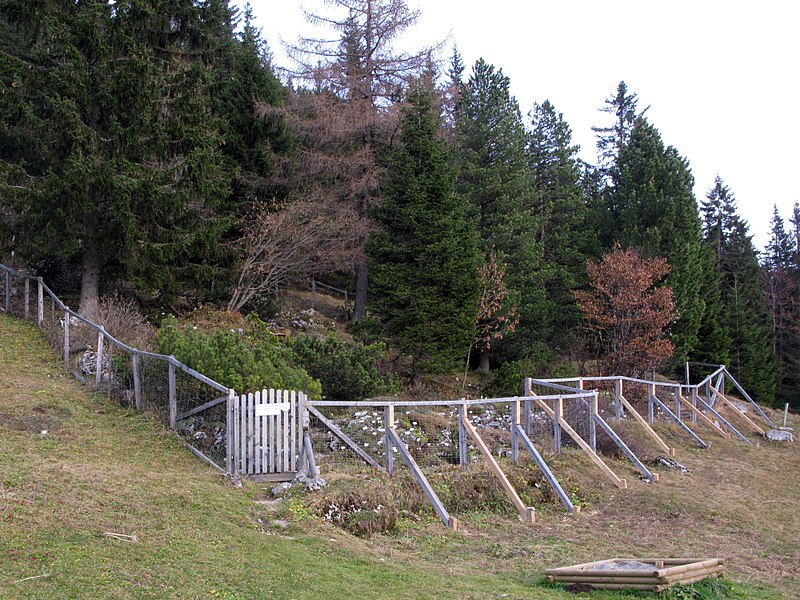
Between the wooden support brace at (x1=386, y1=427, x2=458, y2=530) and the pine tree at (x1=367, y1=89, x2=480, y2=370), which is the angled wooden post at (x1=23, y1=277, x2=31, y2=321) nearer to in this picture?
the pine tree at (x1=367, y1=89, x2=480, y2=370)

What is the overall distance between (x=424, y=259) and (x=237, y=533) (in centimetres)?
1411

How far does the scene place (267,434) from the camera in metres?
10.7

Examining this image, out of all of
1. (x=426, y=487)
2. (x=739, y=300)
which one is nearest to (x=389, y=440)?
(x=426, y=487)

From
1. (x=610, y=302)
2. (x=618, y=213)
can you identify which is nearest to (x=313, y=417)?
(x=610, y=302)

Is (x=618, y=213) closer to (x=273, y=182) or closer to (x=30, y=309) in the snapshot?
(x=273, y=182)

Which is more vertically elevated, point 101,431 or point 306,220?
point 306,220

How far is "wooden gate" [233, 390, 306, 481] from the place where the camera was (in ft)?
34.3

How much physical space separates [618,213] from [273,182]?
16305mm

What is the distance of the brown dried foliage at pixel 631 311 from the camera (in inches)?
987

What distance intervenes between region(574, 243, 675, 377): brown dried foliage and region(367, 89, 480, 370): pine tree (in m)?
6.69

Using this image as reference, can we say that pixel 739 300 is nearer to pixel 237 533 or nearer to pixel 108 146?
pixel 108 146

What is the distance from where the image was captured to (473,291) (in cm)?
2183

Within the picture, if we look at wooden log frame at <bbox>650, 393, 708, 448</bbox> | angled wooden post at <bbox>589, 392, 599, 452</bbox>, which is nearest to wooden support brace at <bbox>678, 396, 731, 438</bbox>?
wooden log frame at <bbox>650, 393, 708, 448</bbox>

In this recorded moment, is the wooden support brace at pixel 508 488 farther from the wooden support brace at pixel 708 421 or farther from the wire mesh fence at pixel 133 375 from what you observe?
the wooden support brace at pixel 708 421
